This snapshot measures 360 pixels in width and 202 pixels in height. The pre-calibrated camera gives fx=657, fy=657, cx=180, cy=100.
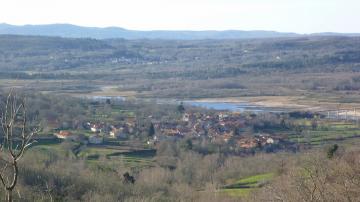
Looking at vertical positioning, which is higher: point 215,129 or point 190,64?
point 215,129

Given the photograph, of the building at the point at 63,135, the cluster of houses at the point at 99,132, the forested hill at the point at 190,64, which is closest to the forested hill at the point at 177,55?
the forested hill at the point at 190,64

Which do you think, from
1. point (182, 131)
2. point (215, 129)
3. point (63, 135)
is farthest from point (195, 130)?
point (63, 135)

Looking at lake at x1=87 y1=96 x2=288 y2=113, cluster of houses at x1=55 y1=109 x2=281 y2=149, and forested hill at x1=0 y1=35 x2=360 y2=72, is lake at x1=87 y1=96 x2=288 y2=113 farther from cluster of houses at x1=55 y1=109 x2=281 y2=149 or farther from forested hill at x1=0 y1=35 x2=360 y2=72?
forested hill at x1=0 y1=35 x2=360 y2=72

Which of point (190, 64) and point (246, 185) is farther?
point (190, 64)

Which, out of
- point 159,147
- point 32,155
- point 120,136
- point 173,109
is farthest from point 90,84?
point 32,155

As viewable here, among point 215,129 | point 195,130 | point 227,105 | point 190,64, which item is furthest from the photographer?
point 190,64

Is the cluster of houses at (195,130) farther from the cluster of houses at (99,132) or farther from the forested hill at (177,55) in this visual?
the forested hill at (177,55)

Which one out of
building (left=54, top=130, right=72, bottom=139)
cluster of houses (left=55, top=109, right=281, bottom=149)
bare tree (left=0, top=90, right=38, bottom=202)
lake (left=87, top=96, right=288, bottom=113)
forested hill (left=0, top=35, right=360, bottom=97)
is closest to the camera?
bare tree (left=0, top=90, right=38, bottom=202)

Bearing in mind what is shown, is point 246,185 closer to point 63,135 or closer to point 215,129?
point 63,135

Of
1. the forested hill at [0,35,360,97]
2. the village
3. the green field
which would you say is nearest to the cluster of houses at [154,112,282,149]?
the village

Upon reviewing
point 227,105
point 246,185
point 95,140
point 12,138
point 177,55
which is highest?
point 12,138

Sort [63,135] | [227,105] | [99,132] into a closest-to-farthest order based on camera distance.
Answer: [63,135] < [99,132] < [227,105]
